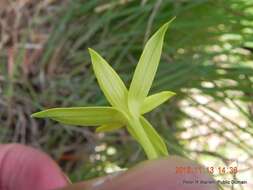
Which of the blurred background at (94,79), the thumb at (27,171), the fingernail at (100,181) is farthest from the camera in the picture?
the blurred background at (94,79)

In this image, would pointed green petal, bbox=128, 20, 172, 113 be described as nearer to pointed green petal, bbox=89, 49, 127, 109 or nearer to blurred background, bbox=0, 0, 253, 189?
pointed green petal, bbox=89, 49, 127, 109

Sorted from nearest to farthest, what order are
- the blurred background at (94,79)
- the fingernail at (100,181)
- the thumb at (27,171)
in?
the fingernail at (100,181)
the thumb at (27,171)
the blurred background at (94,79)

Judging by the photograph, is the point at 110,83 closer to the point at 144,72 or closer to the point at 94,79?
→ the point at 144,72

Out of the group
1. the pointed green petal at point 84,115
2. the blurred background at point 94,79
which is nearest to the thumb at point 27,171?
the pointed green petal at point 84,115

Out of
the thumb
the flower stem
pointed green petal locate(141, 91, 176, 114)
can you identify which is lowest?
the thumb

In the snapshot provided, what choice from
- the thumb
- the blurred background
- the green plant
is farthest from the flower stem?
the blurred background

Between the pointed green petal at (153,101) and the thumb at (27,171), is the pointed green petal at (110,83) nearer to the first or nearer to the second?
the pointed green petal at (153,101)

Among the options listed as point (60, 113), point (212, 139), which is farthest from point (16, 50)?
point (60, 113)

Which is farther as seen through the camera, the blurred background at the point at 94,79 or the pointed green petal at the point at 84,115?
the blurred background at the point at 94,79

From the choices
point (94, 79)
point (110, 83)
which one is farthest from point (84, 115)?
point (94, 79)
